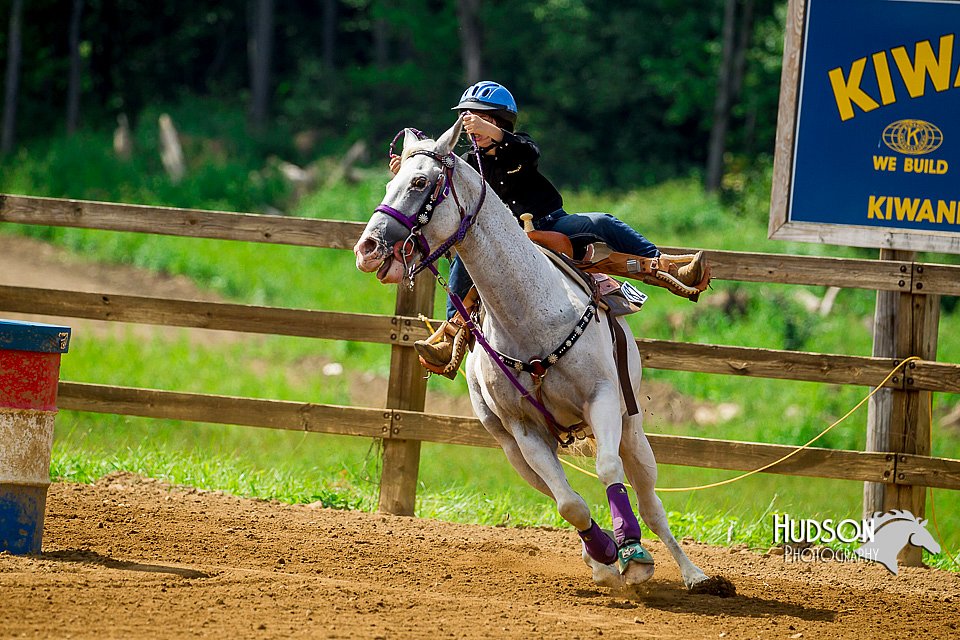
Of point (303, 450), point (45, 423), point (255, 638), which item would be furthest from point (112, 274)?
point (255, 638)

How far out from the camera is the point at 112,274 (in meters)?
21.7

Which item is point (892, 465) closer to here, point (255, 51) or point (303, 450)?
point (303, 450)

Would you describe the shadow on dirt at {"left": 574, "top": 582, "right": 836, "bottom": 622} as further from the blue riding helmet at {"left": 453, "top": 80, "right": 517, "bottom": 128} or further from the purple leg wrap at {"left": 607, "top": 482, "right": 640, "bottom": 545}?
the blue riding helmet at {"left": 453, "top": 80, "right": 517, "bottom": 128}

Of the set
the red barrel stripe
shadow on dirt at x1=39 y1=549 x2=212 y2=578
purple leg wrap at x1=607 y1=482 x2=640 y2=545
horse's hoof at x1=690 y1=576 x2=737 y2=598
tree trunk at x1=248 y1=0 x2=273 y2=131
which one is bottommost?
shadow on dirt at x1=39 y1=549 x2=212 y2=578

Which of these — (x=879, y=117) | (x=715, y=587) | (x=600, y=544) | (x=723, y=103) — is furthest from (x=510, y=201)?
(x=723, y=103)

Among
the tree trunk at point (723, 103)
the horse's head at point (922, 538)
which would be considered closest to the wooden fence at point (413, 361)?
the horse's head at point (922, 538)

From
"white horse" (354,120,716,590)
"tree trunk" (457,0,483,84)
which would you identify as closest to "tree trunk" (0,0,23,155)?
"tree trunk" (457,0,483,84)

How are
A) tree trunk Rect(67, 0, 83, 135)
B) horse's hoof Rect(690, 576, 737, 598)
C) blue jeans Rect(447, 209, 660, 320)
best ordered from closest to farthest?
1. horse's hoof Rect(690, 576, 737, 598)
2. blue jeans Rect(447, 209, 660, 320)
3. tree trunk Rect(67, 0, 83, 135)

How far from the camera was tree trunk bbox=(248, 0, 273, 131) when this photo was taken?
37.6 meters

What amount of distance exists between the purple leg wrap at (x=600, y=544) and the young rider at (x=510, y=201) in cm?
110

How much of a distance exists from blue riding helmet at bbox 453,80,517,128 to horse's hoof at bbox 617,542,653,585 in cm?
228

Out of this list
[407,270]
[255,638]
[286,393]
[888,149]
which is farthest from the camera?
[286,393]

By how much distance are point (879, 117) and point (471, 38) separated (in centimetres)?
2832

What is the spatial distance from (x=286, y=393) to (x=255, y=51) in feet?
81.1
